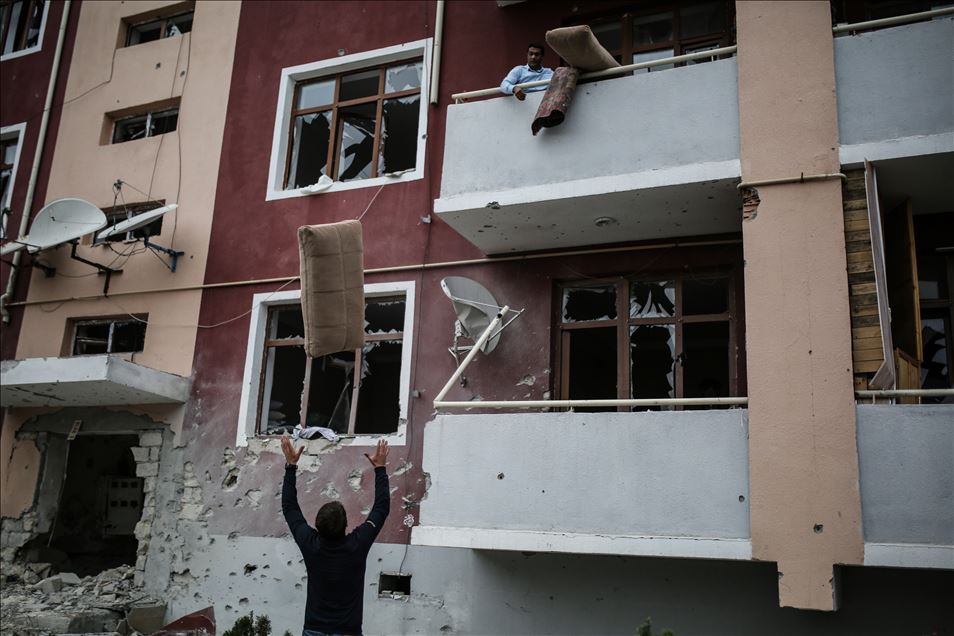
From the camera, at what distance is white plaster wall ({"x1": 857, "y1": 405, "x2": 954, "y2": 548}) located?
19.2ft

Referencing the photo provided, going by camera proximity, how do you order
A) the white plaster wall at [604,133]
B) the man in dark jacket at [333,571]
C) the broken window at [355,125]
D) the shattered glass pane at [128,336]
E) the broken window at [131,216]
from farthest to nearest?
the broken window at [131,216] → the shattered glass pane at [128,336] → the broken window at [355,125] → the white plaster wall at [604,133] → the man in dark jacket at [333,571]

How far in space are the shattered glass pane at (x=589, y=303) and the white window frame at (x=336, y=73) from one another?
228 centimetres

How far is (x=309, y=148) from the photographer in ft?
35.8

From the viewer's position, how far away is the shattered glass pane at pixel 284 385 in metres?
10.0

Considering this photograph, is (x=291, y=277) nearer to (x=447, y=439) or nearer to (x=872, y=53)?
(x=447, y=439)

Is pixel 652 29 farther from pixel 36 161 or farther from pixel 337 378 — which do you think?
pixel 36 161

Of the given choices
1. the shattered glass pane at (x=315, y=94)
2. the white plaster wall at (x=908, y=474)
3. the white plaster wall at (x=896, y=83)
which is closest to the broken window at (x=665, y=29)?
the white plaster wall at (x=896, y=83)

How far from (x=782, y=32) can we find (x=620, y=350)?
10.7 feet

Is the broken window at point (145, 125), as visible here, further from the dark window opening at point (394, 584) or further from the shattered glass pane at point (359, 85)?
the dark window opening at point (394, 584)

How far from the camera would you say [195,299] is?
10.7 metres

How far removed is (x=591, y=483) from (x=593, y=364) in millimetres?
2138

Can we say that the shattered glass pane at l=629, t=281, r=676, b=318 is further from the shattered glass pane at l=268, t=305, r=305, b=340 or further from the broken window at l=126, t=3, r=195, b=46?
the broken window at l=126, t=3, r=195, b=46

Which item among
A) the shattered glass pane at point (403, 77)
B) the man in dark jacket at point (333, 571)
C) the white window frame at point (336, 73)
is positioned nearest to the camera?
the man in dark jacket at point (333, 571)

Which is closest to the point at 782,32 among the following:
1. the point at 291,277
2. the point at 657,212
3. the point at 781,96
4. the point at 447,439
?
the point at 781,96
